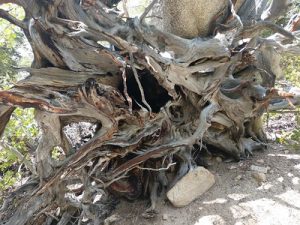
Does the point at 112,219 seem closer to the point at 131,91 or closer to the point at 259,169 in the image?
the point at 131,91

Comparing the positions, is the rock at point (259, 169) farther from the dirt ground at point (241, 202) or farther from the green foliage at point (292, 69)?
the green foliage at point (292, 69)

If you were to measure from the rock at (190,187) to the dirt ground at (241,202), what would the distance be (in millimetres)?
62

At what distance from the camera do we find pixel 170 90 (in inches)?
134

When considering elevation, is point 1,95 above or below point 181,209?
above

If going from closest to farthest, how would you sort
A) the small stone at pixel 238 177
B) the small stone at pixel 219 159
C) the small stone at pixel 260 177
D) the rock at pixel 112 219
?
1. the rock at pixel 112 219
2. the small stone at pixel 260 177
3. the small stone at pixel 238 177
4. the small stone at pixel 219 159

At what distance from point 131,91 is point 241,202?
66.3 inches

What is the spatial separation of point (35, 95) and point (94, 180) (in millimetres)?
1162

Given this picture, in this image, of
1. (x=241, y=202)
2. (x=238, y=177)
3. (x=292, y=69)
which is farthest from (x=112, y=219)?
(x=292, y=69)

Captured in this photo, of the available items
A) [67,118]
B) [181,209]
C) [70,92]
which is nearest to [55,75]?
[70,92]

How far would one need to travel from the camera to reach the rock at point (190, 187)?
3.67 metres

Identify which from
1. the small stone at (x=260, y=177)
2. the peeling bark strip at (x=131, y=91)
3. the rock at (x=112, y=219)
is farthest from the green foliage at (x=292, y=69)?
the rock at (x=112, y=219)

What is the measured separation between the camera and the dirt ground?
3285mm

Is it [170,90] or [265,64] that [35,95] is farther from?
[265,64]

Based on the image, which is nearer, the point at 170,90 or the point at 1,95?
the point at 1,95
